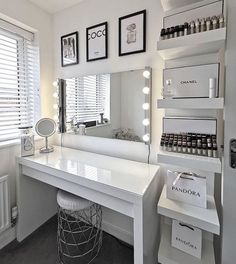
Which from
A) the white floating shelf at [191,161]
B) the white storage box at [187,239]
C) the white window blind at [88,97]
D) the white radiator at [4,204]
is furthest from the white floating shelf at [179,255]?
the white radiator at [4,204]

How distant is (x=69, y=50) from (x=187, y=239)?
2.01 m

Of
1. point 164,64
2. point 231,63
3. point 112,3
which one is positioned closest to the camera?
point 231,63

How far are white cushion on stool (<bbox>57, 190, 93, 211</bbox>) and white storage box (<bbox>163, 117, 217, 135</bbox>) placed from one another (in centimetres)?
84

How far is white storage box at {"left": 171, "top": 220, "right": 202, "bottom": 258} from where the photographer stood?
113 centimetres

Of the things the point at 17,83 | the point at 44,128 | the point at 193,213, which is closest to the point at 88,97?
the point at 44,128

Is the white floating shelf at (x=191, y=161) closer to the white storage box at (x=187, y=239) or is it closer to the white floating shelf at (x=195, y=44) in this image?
the white storage box at (x=187, y=239)

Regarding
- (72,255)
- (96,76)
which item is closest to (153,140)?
(96,76)

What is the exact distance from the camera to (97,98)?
1.76 m

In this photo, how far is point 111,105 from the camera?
5.50 ft

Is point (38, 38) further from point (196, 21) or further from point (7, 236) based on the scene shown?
point (7, 236)

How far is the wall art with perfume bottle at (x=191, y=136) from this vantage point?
1084 mm

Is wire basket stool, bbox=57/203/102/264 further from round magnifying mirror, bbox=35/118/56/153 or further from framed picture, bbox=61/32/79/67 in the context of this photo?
framed picture, bbox=61/32/79/67

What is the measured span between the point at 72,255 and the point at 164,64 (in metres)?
1.77

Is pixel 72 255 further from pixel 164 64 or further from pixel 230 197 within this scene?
pixel 164 64
